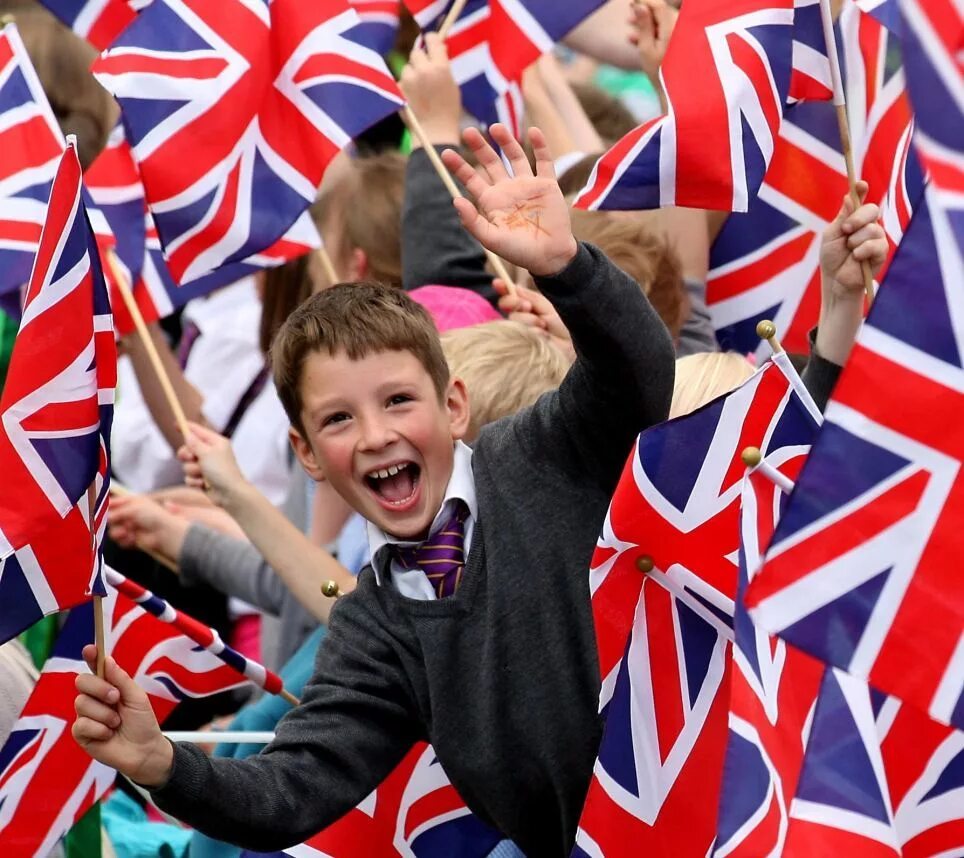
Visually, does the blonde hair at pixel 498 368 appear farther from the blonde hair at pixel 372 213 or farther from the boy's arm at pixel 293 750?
the blonde hair at pixel 372 213

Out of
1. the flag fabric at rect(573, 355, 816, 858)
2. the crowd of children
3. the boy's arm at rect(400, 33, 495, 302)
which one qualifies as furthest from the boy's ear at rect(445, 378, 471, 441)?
the boy's arm at rect(400, 33, 495, 302)

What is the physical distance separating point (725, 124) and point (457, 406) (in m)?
0.75

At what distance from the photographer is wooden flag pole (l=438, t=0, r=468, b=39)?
170 inches

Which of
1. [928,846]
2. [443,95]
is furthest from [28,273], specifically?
[928,846]

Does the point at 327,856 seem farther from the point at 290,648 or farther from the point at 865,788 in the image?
the point at 865,788

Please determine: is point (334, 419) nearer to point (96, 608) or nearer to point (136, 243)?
point (96, 608)

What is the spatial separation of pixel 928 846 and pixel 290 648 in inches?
75.7

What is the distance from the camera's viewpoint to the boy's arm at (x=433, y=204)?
439 cm

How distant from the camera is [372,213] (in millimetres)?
4844

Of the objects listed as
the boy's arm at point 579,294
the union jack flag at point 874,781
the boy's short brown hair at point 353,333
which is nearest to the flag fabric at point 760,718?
the union jack flag at point 874,781

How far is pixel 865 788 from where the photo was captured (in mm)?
2516

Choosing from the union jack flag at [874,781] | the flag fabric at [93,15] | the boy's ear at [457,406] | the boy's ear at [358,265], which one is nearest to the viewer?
the union jack flag at [874,781]

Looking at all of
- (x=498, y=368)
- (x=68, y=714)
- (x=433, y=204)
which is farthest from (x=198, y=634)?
(x=433, y=204)

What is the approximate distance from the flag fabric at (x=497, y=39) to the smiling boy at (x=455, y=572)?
4.84ft
